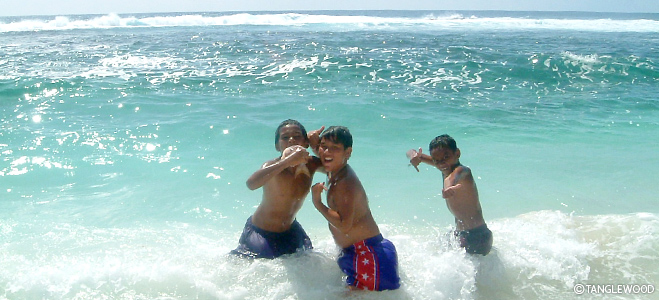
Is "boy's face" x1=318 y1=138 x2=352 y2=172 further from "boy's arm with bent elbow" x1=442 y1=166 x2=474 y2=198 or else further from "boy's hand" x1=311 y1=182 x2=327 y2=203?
"boy's arm with bent elbow" x1=442 y1=166 x2=474 y2=198

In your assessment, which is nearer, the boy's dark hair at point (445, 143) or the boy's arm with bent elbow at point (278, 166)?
the boy's arm with bent elbow at point (278, 166)

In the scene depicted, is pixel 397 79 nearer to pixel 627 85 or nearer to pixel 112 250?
pixel 627 85

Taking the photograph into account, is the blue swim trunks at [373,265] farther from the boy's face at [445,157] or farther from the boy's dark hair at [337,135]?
the boy's face at [445,157]

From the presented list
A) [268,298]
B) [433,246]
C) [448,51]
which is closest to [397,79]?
[448,51]

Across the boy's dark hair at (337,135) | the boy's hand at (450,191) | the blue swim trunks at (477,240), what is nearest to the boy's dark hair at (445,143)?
the boy's hand at (450,191)

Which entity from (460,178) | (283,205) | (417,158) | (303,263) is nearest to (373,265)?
(303,263)

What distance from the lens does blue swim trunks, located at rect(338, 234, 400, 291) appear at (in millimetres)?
3256

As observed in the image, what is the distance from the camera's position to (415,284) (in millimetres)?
3562

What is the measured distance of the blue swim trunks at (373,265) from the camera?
3256mm

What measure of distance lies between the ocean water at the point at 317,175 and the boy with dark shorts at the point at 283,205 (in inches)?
6.1

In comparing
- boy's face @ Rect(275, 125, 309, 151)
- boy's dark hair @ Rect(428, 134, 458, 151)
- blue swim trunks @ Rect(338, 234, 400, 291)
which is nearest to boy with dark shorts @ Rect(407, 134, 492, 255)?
boy's dark hair @ Rect(428, 134, 458, 151)

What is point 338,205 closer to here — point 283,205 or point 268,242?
point 283,205

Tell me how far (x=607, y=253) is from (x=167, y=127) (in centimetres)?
655

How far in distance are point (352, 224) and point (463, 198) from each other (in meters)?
1.04
